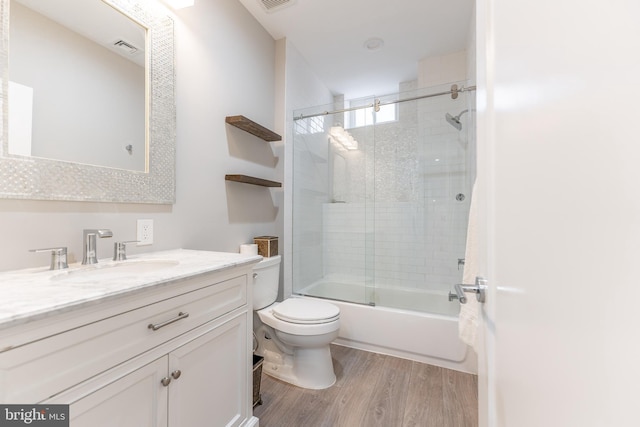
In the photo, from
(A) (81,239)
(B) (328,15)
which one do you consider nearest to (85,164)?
(A) (81,239)

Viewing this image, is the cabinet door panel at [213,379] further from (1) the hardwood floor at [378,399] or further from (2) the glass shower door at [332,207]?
(2) the glass shower door at [332,207]

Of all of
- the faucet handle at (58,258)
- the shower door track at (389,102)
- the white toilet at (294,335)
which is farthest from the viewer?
the shower door track at (389,102)

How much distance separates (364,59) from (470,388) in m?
2.87

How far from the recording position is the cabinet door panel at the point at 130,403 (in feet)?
2.19

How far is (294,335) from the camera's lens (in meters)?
1.64

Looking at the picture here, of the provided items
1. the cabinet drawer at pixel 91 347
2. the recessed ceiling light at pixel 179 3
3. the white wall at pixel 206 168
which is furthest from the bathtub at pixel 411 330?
the recessed ceiling light at pixel 179 3

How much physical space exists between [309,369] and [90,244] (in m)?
1.36

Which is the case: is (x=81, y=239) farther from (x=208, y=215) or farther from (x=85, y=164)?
(x=208, y=215)

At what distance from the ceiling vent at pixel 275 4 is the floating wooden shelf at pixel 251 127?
35.1 inches

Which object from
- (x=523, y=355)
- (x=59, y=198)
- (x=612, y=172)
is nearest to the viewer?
(x=612, y=172)

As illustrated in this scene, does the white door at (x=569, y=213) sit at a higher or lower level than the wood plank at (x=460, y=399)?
higher

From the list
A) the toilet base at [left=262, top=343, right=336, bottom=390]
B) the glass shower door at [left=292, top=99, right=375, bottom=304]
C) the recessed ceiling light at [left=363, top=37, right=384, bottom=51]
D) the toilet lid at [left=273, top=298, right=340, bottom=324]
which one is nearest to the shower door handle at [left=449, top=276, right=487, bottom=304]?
the toilet lid at [left=273, top=298, right=340, bottom=324]

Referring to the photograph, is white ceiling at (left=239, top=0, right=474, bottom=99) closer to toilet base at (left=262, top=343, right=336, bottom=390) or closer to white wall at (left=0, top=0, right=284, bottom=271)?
white wall at (left=0, top=0, right=284, bottom=271)

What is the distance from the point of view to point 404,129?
2646mm
